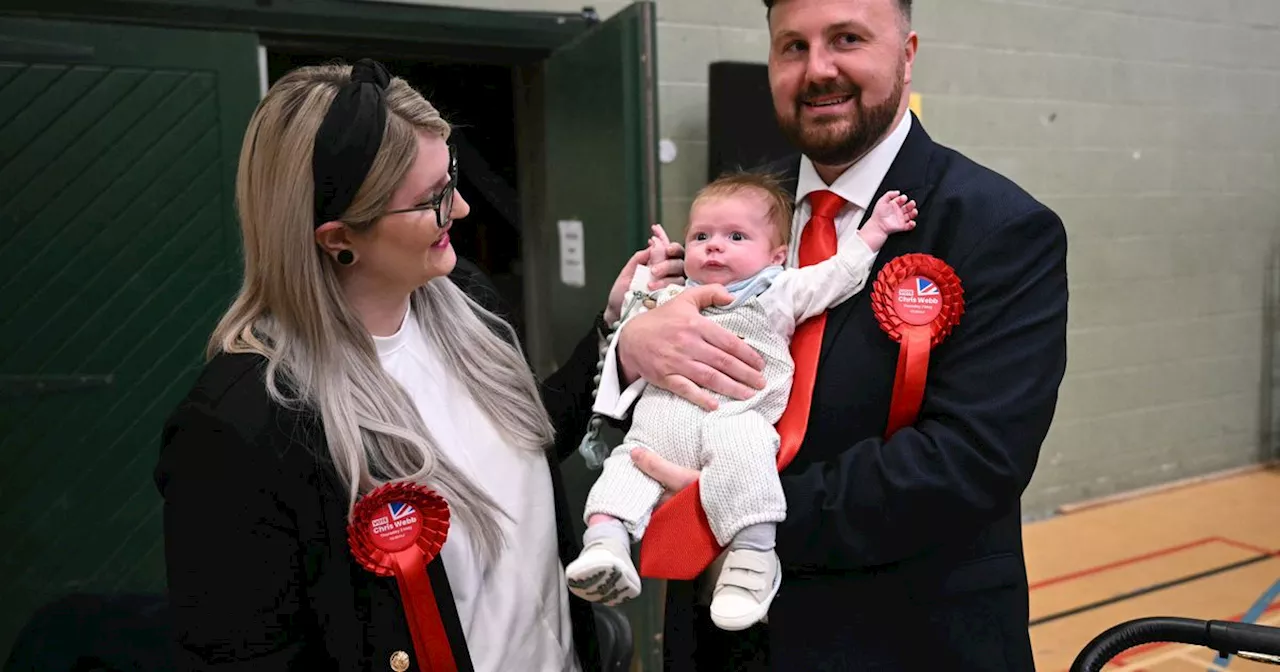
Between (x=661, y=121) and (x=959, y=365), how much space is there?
90.0 inches

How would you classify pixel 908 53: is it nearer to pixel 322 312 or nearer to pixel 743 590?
pixel 743 590

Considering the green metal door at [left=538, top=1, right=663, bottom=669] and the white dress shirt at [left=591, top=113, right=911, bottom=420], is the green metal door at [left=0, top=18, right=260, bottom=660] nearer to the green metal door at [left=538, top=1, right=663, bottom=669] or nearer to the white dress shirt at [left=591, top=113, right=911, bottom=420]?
the green metal door at [left=538, top=1, right=663, bottom=669]

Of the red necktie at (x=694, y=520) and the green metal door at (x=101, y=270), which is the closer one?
the red necktie at (x=694, y=520)

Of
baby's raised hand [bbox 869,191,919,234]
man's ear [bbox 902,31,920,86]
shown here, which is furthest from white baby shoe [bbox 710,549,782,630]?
man's ear [bbox 902,31,920,86]

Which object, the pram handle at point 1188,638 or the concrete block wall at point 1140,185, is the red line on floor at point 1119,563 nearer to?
the concrete block wall at point 1140,185

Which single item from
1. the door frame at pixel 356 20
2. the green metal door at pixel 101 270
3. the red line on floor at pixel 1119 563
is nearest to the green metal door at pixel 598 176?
the door frame at pixel 356 20

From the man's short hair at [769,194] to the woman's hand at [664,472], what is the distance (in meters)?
0.41

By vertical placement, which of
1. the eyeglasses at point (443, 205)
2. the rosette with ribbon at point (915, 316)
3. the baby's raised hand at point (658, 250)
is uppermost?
the eyeglasses at point (443, 205)

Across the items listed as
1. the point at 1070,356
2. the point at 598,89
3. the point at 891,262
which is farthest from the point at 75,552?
the point at 1070,356

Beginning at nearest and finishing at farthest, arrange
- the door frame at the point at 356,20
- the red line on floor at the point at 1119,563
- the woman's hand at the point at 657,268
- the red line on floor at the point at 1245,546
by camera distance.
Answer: the woman's hand at the point at 657,268
the door frame at the point at 356,20
the red line on floor at the point at 1119,563
the red line on floor at the point at 1245,546

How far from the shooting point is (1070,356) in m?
4.36

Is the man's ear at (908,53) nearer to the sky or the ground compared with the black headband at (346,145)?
nearer to the sky

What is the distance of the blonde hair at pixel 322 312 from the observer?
3.91 feet

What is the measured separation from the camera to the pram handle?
125 centimetres
